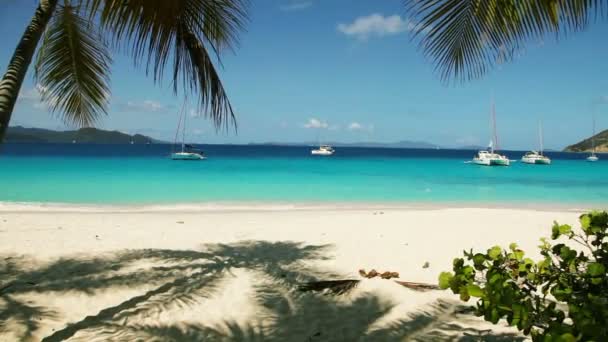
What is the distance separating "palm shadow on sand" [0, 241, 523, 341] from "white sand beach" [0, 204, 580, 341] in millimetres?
13

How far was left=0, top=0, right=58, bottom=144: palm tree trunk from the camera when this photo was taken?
247cm

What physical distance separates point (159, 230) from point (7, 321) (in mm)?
3739

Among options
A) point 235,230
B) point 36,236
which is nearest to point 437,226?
point 235,230

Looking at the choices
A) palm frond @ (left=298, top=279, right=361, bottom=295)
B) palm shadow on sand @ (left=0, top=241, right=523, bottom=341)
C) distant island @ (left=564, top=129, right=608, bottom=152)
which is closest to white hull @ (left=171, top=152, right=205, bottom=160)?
palm shadow on sand @ (left=0, top=241, right=523, bottom=341)

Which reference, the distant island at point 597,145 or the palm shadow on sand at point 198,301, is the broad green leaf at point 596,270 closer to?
the palm shadow on sand at point 198,301

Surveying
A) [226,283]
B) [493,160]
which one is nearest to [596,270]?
[226,283]

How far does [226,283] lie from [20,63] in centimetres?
245

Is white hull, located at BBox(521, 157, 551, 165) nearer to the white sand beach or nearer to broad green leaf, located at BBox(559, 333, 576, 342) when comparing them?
the white sand beach

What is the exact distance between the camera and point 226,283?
3801 millimetres

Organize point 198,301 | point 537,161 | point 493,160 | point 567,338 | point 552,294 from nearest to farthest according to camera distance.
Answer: point 567,338 < point 552,294 < point 198,301 < point 493,160 < point 537,161

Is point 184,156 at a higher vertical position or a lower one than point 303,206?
higher

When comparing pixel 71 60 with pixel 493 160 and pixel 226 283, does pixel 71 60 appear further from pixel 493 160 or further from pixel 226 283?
pixel 493 160

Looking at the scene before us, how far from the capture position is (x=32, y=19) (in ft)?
8.73

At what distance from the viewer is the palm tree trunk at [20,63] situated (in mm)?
2471
